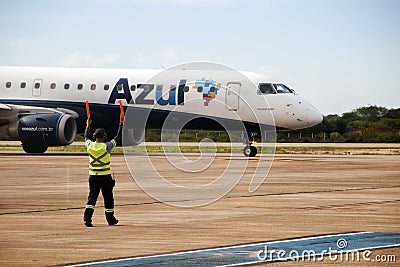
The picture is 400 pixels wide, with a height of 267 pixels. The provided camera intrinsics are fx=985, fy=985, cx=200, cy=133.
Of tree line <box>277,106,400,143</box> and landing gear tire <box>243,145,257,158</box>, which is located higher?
tree line <box>277,106,400,143</box>

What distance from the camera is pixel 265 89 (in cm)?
3812

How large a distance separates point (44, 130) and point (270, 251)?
25.8 metres

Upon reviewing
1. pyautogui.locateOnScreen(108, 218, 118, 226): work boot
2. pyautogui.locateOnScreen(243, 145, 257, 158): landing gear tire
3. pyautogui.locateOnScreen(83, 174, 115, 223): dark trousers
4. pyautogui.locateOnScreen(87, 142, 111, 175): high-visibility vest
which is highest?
pyautogui.locateOnScreen(243, 145, 257, 158): landing gear tire

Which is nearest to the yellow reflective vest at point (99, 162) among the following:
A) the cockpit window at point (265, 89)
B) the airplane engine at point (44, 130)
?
the airplane engine at point (44, 130)

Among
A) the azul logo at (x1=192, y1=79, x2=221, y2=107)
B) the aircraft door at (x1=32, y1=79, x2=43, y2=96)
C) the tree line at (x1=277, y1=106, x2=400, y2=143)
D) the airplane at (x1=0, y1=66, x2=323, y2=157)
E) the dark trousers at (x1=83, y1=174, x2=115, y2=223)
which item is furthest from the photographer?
the tree line at (x1=277, y1=106, x2=400, y2=143)

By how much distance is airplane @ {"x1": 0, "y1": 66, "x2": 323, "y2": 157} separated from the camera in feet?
123

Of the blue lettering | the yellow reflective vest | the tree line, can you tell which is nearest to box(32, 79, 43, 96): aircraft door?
the blue lettering

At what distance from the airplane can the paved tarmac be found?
12.2 meters

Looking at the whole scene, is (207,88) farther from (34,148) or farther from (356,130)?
(356,130)

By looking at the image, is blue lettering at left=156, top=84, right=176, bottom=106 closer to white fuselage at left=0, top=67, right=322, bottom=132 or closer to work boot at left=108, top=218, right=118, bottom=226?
white fuselage at left=0, top=67, right=322, bottom=132

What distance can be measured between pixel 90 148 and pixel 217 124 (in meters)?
23.6

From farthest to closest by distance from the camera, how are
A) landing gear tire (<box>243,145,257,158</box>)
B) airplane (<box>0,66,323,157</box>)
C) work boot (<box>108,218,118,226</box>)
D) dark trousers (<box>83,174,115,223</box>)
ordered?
airplane (<box>0,66,323,157</box>), landing gear tire (<box>243,145,257,158</box>), dark trousers (<box>83,174,115,223</box>), work boot (<box>108,218,118,226</box>)

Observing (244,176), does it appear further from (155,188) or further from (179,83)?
(179,83)

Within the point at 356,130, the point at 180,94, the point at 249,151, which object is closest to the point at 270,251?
the point at 249,151
